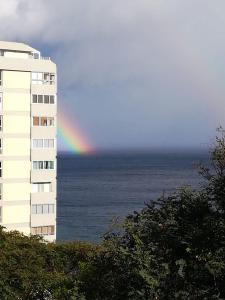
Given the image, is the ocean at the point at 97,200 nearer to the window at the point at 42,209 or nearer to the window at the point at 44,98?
the window at the point at 42,209

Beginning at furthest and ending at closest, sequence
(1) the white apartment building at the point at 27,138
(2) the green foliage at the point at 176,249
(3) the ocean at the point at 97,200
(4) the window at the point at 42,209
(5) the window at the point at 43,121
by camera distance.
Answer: (3) the ocean at the point at 97,200 < (5) the window at the point at 43,121 < (4) the window at the point at 42,209 < (1) the white apartment building at the point at 27,138 < (2) the green foliage at the point at 176,249

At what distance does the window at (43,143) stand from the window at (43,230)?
21.6 feet

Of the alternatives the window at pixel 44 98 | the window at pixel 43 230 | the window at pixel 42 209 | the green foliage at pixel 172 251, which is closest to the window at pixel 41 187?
the window at pixel 42 209

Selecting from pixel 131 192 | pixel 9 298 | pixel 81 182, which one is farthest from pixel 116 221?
pixel 81 182

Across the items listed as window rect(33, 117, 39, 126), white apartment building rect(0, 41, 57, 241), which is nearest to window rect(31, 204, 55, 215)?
white apartment building rect(0, 41, 57, 241)

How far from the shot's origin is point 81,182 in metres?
187

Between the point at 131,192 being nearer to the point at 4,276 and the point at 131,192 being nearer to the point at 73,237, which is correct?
the point at 73,237

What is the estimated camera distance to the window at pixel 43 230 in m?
56.5

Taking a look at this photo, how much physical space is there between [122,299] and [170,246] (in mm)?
1952

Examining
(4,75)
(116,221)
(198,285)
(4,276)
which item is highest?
(4,75)

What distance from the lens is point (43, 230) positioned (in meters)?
57.1

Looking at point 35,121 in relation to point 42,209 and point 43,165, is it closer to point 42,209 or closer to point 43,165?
point 43,165

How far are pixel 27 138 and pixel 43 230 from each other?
764 centimetres

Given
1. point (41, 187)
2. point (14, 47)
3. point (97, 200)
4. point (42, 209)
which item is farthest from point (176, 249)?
point (97, 200)
